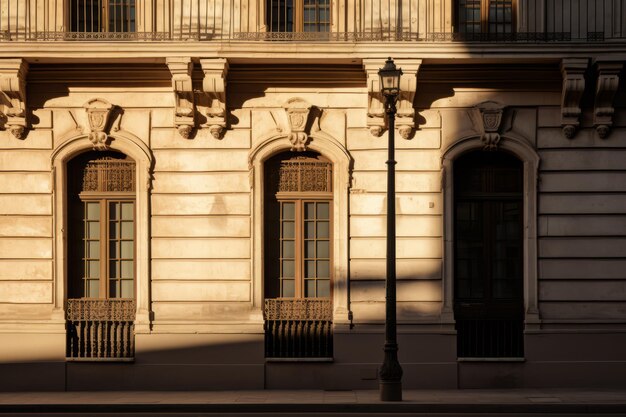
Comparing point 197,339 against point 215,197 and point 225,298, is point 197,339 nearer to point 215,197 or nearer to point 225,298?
point 225,298

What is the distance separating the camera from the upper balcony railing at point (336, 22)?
64.0 feet

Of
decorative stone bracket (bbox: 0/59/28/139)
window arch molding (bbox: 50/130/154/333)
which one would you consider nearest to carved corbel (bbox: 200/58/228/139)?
window arch molding (bbox: 50/130/154/333)

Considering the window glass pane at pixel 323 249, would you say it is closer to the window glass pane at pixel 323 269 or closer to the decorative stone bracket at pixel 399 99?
the window glass pane at pixel 323 269

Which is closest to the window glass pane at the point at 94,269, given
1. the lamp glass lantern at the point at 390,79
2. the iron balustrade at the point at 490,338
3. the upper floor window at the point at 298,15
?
the upper floor window at the point at 298,15

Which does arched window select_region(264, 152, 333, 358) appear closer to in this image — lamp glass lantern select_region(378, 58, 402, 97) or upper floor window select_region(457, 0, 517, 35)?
lamp glass lantern select_region(378, 58, 402, 97)

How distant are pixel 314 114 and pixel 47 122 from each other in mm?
5104

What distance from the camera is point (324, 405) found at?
55.6 ft

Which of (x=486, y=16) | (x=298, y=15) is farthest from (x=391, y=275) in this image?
(x=486, y=16)

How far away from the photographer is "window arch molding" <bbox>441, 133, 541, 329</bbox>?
19.6 metres

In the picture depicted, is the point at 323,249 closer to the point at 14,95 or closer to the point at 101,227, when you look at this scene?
the point at 101,227

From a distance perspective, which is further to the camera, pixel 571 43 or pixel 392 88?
pixel 571 43

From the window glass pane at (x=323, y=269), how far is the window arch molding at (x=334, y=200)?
41 centimetres

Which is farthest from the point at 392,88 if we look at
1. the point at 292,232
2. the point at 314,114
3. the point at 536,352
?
the point at 536,352

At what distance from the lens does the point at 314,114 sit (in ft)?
65.1
